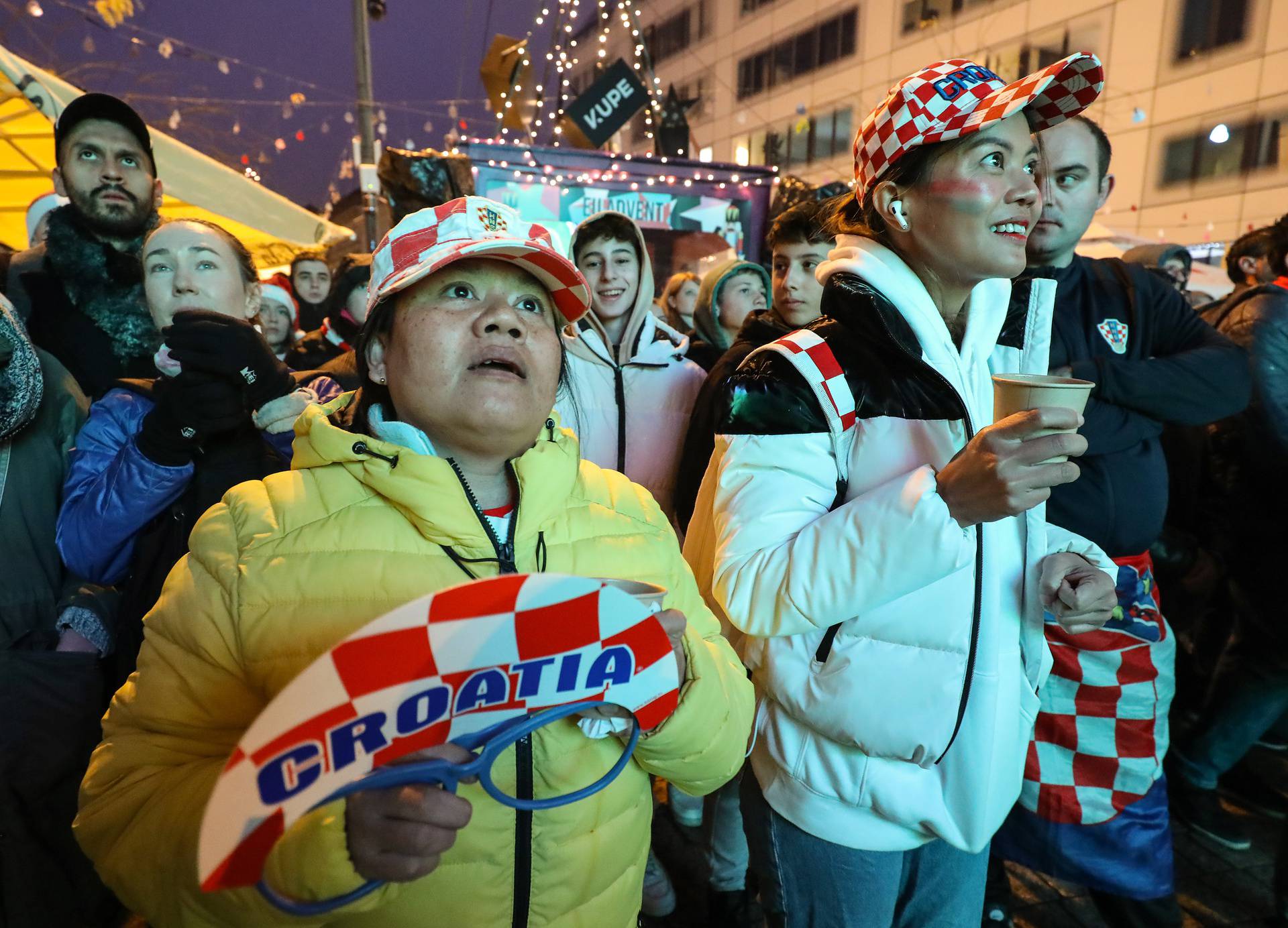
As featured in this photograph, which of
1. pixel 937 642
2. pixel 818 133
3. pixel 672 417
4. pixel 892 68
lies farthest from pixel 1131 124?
pixel 937 642

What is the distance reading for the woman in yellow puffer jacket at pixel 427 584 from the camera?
1.10m

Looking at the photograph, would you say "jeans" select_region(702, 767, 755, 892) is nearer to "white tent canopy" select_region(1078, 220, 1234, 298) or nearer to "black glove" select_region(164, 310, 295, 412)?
"black glove" select_region(164, 310, 295, 412)

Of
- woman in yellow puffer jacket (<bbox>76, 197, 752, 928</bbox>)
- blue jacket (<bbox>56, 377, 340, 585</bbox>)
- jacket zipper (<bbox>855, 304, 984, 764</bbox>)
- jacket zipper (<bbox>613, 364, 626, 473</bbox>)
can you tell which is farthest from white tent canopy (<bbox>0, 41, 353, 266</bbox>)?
jacket zipper (<bbox>855, 304, 984, 764</bbox>)

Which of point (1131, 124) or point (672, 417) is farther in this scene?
point (1131, 124)

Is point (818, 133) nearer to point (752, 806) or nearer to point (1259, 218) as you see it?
point (1259, 218)

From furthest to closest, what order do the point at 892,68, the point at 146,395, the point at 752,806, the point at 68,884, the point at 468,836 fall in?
the point at 892,68 < the point at 68,884 < the point at 146,395 < the point at 752,806 < the point at 468,836

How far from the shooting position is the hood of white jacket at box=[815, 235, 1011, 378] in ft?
4.79

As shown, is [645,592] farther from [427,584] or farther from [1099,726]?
[1099,726]

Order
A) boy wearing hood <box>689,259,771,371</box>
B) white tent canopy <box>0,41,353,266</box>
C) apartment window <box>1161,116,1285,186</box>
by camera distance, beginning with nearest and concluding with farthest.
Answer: boy wearing hood <box>689,259,771,371</box> → white tent canopy <box>0,41,353,266</box> → apartment window <box>1161,116,1285,186</box>

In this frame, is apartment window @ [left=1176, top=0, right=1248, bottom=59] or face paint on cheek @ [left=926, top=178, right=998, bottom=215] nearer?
face paint on cheek @ [left=926, top=178, right=998, bottom=215]

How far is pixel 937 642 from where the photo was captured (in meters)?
1.42

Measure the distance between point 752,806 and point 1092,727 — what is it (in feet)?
3.80

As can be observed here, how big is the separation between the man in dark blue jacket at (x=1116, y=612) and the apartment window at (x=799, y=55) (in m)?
23.7

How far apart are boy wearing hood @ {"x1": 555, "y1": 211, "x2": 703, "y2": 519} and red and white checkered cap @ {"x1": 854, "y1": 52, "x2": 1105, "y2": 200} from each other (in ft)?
5.28
